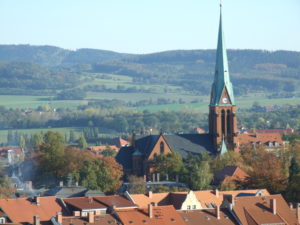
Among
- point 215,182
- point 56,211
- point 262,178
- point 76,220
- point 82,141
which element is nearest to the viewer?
point 76,220

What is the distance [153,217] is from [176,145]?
6177cm

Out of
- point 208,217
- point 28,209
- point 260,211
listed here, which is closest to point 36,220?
point 28,209

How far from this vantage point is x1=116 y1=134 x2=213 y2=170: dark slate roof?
139 meters

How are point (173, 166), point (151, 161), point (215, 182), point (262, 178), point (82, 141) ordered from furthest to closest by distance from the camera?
point (82, 141), point (151, 161), point (173, 166), point (215, 182), point (262, 178)

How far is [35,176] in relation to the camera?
413 feet

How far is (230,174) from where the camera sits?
381 ft

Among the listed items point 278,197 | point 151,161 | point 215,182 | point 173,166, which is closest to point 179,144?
point 151,161

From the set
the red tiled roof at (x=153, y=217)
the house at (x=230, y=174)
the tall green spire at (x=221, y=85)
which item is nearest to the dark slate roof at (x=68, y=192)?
the red tiled roof at (x=153, y=217)

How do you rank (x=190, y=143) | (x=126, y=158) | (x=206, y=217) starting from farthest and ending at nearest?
(x=190, y=143) → (x=126, y=158) → (x=206, y=217)

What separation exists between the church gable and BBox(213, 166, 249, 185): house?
18.1 m

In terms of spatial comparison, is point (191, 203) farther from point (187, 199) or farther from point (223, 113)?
point (223, 113)

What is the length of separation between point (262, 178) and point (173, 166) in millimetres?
19393

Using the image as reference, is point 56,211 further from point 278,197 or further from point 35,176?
point 35,176

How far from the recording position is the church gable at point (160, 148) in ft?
448
